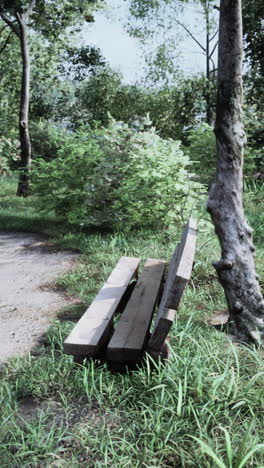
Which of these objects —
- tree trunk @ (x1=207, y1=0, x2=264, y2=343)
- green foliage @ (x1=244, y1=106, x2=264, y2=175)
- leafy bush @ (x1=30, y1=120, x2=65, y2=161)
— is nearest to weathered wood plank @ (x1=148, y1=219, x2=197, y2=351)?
tree trunk @ (x1=207, y1=0, x2=264, y2=343)

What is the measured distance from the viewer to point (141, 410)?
2680 millimetres

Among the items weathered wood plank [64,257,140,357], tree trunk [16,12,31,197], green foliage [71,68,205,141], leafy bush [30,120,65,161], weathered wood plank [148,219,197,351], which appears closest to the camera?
weathered wood plank [148,219,197,351]

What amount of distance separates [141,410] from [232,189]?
182cm

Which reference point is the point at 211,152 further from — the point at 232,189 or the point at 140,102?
the point at 140,102

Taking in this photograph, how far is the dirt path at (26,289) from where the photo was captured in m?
4.07

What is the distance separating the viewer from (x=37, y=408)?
2807 millimetres

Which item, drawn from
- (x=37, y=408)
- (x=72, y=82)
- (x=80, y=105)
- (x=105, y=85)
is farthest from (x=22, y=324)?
(x=72, y=82)

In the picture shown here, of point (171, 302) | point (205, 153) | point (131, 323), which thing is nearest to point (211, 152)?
point (205, 153)

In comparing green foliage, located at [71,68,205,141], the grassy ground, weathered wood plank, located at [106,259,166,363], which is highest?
green foliage, located at [71,68,205,141]

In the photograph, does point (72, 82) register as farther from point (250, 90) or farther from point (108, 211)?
point (108, 211)

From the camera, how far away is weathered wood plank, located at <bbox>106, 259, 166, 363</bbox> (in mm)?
2806

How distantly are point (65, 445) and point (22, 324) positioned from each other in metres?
1.93

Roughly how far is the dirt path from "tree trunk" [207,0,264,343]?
1.62 m

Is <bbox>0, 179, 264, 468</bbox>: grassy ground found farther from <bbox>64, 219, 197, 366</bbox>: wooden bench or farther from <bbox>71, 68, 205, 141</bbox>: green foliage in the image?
<bbox>71, 68, 205, 141</bbox>: green foliage
